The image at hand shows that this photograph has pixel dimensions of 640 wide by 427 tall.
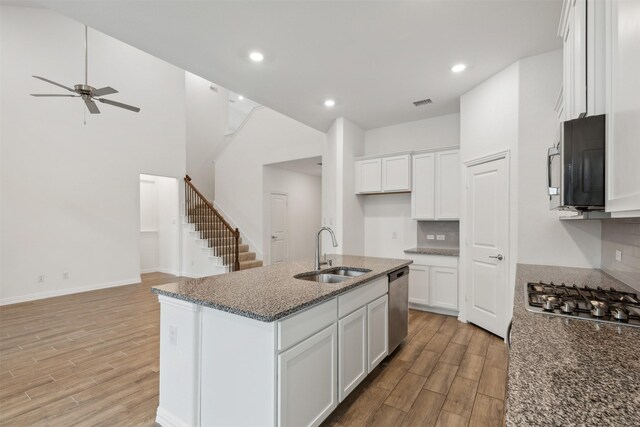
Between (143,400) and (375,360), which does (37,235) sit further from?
(375,360)

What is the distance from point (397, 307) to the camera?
2.95 metres

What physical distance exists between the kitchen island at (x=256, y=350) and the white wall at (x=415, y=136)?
11.1 feet

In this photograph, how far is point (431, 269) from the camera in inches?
168

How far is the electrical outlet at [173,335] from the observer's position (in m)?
1.86

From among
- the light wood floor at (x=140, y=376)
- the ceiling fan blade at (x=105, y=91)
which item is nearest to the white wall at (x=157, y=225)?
the light wood floor at (x=140, y=376)

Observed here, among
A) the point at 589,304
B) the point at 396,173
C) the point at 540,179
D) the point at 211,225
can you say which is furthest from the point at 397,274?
the point at 211,225

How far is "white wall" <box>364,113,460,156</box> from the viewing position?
4.61 metres

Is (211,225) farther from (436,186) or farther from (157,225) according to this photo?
(436,186)

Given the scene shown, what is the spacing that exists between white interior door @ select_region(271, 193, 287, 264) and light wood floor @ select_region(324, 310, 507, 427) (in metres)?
4.53

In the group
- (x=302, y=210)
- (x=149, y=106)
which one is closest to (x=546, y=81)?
(x=302, y=210)

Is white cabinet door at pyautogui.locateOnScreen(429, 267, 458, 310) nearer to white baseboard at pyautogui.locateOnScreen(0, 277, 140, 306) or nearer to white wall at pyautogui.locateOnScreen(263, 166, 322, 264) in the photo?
white wall at pyautogui.locateOnScreen(263, 166, 322, 264)

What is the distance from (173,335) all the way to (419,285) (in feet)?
11.4

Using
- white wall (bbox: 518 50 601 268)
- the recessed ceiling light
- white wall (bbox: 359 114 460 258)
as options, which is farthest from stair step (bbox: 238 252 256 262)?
white wall (bbox: 518 50 601 268)

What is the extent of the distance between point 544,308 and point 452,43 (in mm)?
2457
